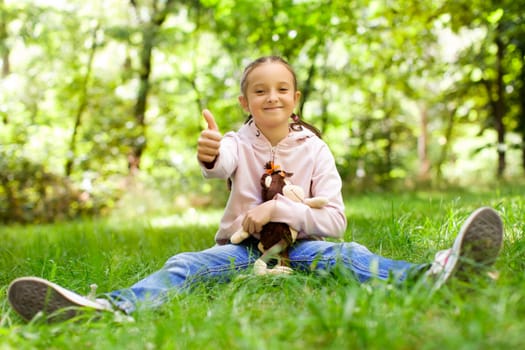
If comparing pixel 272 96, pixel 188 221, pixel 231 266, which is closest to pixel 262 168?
pixel 272 96

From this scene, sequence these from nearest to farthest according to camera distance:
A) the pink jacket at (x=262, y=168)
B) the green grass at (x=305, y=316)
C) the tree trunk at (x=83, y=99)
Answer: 1. the green grass at (x=305, y=316)
2. the pink jacket at (x=262, y=168)
3. the tree trunk at (x=83, y=99)

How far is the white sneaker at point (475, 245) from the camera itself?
1.73 m

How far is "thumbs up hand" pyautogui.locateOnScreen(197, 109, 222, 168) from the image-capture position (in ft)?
7.55

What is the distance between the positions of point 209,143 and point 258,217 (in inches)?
15.0

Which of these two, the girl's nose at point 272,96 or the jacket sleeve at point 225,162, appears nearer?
the jacket sleeve at point 225,162

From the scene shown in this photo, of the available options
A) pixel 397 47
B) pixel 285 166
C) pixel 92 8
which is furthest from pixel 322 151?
pixel 92 8

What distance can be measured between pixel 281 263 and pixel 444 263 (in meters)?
0.82

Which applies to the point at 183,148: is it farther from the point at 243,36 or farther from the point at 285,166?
the point at 285,166

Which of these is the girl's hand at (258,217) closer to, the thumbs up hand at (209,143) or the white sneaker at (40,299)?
the thumbs up hand at (209,143)

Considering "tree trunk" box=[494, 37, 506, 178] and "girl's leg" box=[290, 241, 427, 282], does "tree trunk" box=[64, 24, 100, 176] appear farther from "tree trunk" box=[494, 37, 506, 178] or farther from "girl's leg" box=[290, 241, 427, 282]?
"girl's leg" box=[290, 241, 427, 282]

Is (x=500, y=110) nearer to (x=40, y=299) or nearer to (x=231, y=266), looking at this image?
(x=231, y=266)

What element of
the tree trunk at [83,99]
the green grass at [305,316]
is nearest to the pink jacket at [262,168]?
the green grass at [305,316]

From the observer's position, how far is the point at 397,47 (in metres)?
8.48

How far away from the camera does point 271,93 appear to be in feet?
8.52
